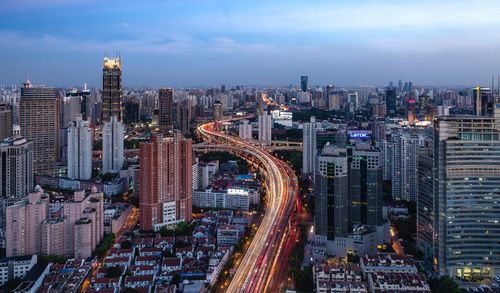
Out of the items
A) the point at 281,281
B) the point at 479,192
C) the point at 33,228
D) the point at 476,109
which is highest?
the point at 476,109

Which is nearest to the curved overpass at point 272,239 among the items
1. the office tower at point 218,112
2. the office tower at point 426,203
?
the office tower at point 426,203

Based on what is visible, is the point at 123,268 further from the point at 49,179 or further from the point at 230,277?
the point at 49,179

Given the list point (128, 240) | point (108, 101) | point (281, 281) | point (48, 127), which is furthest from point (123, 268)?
point (108, 101)

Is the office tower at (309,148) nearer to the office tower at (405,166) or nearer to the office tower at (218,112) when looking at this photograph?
the office tower at (405,166)

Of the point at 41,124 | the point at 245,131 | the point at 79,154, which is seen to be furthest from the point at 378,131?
the point at 41,124

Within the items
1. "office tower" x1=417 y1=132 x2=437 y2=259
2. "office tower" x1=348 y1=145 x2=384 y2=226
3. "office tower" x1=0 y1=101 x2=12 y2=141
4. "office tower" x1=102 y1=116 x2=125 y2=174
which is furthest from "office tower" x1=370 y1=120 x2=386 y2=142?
"office tower" x1=0 y1=101 x2=12 y2=141

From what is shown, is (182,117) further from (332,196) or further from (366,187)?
(332,196)

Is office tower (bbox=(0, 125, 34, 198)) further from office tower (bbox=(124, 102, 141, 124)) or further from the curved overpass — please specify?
office tower (bbox=(124, 102, 141, 124))
